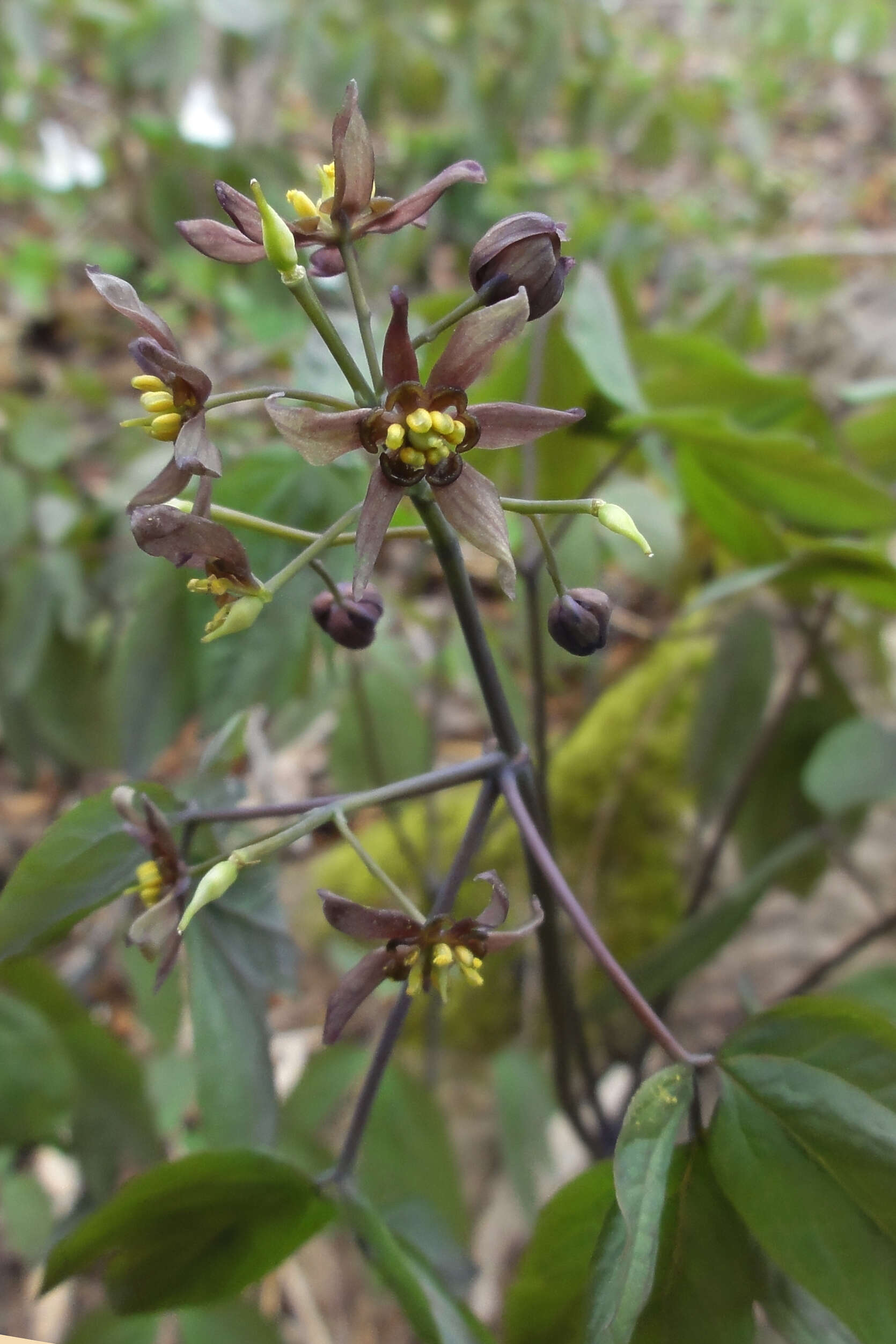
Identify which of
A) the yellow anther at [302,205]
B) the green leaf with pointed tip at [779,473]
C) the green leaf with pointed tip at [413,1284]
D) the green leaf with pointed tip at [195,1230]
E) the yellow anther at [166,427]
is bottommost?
the green leaf with pointed tip at [413,1284]

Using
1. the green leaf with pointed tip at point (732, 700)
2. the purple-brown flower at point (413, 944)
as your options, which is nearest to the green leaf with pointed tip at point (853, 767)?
the green leaf with pointed tip at point (732, 700)

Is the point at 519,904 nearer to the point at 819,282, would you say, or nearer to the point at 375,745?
the point at 375,745

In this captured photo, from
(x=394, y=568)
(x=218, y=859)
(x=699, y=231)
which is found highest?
(x=699, y=231)

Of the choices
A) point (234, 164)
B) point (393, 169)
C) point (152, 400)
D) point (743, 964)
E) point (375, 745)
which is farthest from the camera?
point (393, 169)

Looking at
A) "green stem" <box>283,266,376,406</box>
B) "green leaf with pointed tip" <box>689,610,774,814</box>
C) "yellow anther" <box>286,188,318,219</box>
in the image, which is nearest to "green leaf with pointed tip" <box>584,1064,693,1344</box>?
"green stem" <box>283,266,376,406</box>

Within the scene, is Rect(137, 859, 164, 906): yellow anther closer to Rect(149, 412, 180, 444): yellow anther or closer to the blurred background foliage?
the blurred background foliage

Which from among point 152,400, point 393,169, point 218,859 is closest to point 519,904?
point 218,859

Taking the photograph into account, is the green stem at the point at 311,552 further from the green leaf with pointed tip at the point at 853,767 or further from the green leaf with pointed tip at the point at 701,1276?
the green leaf with pointed tip at the point at 853,767

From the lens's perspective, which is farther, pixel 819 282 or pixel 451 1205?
pixel 819 282
